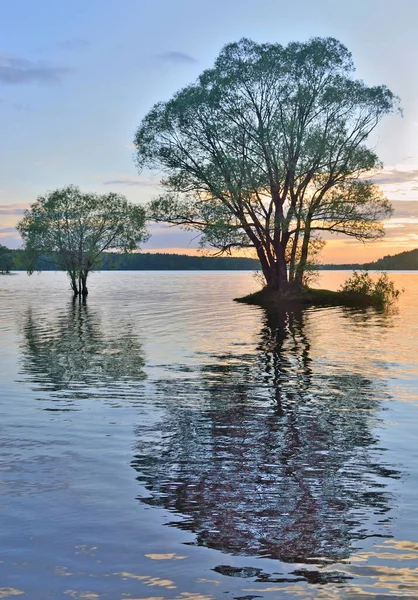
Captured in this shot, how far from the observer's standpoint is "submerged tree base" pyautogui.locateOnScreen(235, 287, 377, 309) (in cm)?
6003

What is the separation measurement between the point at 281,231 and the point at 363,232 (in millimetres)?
7306

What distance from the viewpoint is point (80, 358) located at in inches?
1035

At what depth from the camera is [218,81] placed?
182ft

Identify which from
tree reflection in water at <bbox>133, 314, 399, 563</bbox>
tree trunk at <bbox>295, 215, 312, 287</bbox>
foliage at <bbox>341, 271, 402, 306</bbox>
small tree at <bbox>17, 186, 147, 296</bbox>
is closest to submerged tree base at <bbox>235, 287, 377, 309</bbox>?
foliage at <bbox>341, 271, 402, 306</bbox>

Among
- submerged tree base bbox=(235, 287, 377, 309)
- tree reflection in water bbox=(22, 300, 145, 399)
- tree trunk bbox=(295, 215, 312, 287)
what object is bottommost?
tree reflection in water bbox=(22, 300, 145, 399)

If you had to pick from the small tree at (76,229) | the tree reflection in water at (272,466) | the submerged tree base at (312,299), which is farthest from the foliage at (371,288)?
the tree reflection in water at (272,466)

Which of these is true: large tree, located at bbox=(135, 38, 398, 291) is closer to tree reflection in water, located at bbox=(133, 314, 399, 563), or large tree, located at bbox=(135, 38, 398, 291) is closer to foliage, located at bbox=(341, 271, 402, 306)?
foliage, located at bbox=(341, 271, 402, 306)

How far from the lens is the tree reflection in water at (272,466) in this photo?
8.09 metres

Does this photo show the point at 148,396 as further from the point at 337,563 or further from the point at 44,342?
the point at 44,342

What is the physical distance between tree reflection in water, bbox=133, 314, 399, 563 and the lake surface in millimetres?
36

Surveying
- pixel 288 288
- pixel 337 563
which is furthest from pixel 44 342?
pixel 288 288

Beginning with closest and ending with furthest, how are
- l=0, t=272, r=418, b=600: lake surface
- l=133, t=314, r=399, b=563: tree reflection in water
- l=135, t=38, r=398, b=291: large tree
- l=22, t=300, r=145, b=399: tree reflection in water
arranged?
l=0, t=272, r=418, b=600: lake surface, l=133, t=314, r=399, b=563: tree reflection in water, l=22, t=300, r=145, b=399: tree reflection in water, l=135, t=38, r=398, b=291: large tree

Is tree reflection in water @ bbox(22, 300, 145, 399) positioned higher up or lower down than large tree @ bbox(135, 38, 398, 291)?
lower down

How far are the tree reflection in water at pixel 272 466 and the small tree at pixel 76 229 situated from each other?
191 feet
